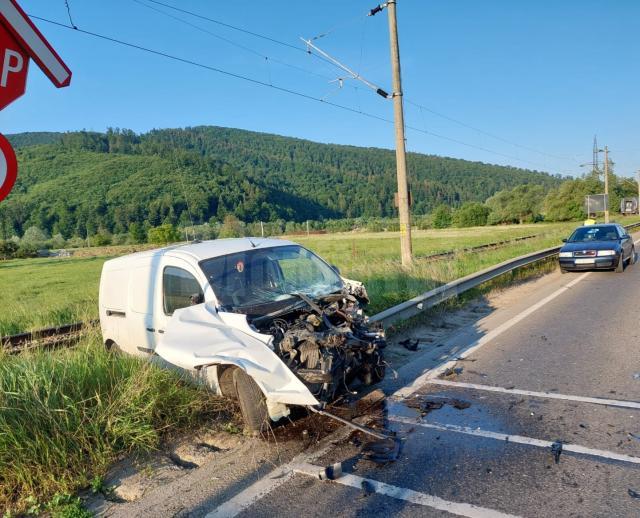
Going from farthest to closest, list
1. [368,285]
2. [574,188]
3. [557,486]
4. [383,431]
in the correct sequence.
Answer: [574,188] → [368,285] → [383,431] → [557,486]

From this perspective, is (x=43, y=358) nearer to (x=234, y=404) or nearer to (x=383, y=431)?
(x=234, y=404)

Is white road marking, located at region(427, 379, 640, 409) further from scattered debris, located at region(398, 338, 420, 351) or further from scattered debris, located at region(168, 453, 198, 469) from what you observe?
scattered debris, located at region(168, 453, 198, 469)

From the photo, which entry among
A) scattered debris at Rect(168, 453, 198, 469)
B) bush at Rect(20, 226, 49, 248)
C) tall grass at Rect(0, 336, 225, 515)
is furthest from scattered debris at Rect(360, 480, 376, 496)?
bush at Rect(20, 226, 49, 248)

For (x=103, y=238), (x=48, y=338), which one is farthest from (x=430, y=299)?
(x=103, y=238)

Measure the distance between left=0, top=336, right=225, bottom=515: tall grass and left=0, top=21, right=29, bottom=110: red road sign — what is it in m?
2.36

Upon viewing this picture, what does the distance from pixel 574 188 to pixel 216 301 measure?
99720 millimetres

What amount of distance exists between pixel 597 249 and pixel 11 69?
14726 millimetres

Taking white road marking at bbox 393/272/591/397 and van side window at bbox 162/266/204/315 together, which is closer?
van side window at bbox 162/266/204/315

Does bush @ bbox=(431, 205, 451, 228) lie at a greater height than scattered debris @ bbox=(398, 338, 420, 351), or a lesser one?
greater

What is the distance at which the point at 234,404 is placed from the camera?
4809mm

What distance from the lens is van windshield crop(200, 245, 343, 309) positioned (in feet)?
16.7

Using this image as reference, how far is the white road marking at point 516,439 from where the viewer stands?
11.9 ft

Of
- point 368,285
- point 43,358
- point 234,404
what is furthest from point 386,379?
point 368,285

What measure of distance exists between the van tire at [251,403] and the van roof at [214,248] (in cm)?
151
